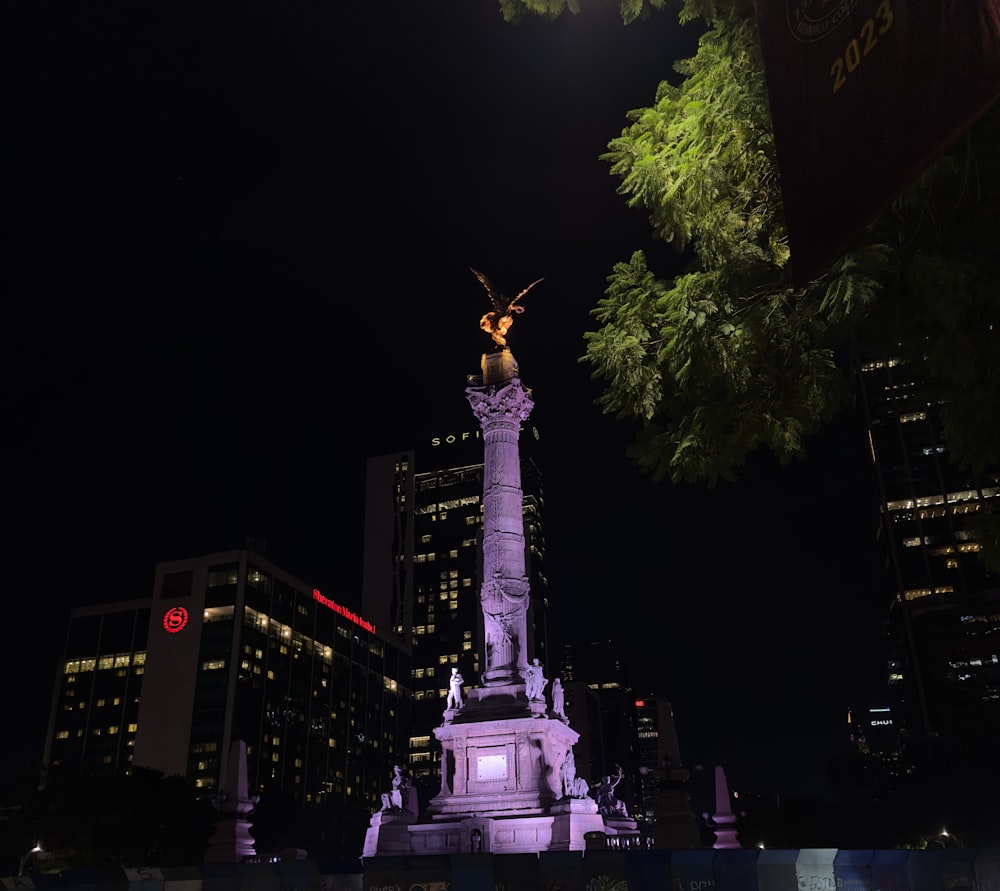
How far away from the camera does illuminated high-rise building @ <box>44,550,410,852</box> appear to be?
115500 mm

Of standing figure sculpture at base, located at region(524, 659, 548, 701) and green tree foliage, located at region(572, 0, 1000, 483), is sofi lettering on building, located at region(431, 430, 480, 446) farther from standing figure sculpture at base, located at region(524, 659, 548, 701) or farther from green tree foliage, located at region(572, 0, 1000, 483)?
green tree foliage, located at region(572, 0, 1000, 483)

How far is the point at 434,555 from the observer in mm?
182625

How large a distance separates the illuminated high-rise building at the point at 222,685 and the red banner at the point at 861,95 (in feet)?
364

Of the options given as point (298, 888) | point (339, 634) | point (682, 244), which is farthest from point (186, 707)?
point (682, 244)

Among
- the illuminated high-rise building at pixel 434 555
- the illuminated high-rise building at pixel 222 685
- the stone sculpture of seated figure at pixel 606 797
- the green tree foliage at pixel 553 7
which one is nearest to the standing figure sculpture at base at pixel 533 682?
the stone sculpture of seated figure at pixel 606 797

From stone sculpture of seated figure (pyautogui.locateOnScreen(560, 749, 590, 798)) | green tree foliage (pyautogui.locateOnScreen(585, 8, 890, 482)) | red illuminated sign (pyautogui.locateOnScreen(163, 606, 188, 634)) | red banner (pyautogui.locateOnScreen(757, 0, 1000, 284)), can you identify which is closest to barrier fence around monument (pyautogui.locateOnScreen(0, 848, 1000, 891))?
green tree foliage (pyautogui.locateOnScreen(585, 8, 890, 482))

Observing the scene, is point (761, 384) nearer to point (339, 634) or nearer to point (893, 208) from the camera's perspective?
point (893, 208)

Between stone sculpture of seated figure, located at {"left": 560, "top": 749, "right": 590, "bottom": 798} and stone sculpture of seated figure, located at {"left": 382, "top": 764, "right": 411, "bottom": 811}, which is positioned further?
stone sculpture of seated figure, located at {"left": 382, "top": 764, "right": 411, "bottom": 811}

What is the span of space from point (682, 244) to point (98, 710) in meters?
138

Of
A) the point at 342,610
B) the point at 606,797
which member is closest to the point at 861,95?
the point at 606,797

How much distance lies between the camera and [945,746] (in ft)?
271

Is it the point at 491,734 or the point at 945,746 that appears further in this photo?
the point at 945,746

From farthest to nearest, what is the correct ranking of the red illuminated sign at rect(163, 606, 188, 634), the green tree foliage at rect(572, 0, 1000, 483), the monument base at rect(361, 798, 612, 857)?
1. the red illuminated sign at rect(163, 606, 188, 634)
2. the monument base at rect(361, 798, 612, 857)
3. the green tree foliage at rect(572, 0, 1000, 483)

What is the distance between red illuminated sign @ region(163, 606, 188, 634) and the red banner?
411ft
